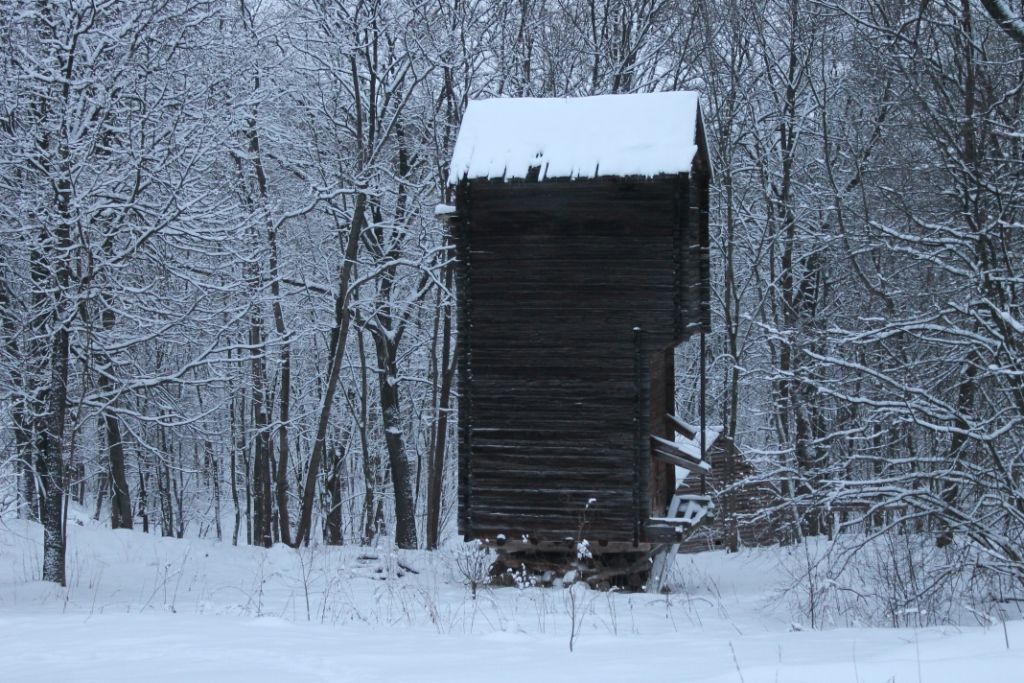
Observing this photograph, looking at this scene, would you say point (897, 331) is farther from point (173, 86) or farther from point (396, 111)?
point (396, 111)

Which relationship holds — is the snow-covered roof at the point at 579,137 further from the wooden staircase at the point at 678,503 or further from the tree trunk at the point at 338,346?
the tree trunk at the point at 338,346

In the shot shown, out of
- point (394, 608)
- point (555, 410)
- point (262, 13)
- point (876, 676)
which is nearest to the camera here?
point (876, 676)

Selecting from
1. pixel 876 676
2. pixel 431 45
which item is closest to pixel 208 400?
pixel 431 45

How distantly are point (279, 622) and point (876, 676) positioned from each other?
16.1 feet

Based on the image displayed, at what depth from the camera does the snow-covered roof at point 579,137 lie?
49.5 ft

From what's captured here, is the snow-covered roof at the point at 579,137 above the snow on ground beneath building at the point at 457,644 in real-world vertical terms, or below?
above

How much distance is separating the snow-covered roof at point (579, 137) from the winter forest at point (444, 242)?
2.76m

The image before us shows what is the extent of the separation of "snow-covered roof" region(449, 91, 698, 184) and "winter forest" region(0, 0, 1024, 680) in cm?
276

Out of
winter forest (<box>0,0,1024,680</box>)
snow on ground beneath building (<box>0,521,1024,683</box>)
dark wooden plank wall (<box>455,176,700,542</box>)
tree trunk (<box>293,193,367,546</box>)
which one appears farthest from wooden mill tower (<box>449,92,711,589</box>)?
tree trunk (<box>293,193,367,546</box>)

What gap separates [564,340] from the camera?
1536 centimetres

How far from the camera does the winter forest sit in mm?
10508

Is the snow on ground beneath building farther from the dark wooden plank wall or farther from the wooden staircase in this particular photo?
the dark wooden plank wall

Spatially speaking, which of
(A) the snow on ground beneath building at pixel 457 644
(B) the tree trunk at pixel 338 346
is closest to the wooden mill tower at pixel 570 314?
(A) the snow on ground beneath building at pixel 457 644

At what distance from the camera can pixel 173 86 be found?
52.6 ft
